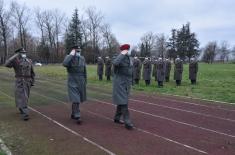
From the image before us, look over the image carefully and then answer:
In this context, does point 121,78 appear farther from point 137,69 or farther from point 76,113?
point 137,69

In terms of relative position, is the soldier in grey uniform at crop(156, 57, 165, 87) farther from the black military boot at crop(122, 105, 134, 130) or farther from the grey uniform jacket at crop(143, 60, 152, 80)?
the black military boot at crop(122, 105, 134, 130)

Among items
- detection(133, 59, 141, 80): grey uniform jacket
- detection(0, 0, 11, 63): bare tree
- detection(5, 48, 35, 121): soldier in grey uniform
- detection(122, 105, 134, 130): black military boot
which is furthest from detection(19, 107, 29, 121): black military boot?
detection(0, 0, 11, 63): bare tree

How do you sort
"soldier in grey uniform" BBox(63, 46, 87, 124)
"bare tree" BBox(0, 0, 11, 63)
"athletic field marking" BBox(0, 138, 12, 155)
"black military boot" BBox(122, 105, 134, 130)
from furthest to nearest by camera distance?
"bare tree" BBox(0, 0, 11, 63)
"soldier in grey uniform" BBox(63, 46, 87, 124)
"black military boot" BBox(122, 105, 134, 130)
"athletic field marking" BBox(0, 138, 12, 155)

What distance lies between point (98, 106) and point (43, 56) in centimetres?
7937

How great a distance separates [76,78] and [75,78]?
0.03 m

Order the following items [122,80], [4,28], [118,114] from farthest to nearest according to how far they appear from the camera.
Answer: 1. [4,28]
2. [118,114]
3. [122,80]

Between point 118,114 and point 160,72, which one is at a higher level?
point 160,72

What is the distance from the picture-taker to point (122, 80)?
9.47m

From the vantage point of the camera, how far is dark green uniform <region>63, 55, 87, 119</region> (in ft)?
32.2

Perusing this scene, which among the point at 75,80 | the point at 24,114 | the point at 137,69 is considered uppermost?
the point at 75,80

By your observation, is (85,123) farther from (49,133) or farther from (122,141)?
(122,141)

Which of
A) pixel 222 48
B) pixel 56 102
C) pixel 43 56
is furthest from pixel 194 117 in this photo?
pixel 222 48

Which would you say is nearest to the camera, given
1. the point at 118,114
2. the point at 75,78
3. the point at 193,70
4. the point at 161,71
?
the point at 118,114

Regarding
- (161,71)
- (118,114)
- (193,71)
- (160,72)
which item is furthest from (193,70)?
(118,114)
